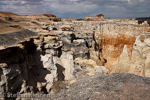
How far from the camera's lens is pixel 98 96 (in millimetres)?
4066

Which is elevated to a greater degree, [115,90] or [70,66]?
[115,90]

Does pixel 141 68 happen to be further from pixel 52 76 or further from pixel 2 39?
pixel 2 39

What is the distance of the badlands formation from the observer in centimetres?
458

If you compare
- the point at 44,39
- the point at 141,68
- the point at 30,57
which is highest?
the point at 44,39

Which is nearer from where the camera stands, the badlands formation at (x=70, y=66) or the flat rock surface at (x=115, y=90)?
the flat rock surface at (x=115, y=90)

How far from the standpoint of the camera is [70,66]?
8.91m

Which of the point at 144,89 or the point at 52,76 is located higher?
the point at 144,89

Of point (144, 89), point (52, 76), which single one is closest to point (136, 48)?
point (144, 89)

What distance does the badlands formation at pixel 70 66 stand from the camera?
4578 millimetres

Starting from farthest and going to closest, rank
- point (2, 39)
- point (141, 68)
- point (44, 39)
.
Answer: point (141, 68) < point (44, 39) < point (2, 39)

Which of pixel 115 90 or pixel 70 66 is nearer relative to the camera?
pixel 115 90

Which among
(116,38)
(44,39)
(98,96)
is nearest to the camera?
(98,96)

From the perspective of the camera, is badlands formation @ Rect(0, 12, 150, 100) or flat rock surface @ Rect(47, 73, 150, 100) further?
badlands formation @ Rect(0, 12, 150, 100)

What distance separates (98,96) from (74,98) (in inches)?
36.3
